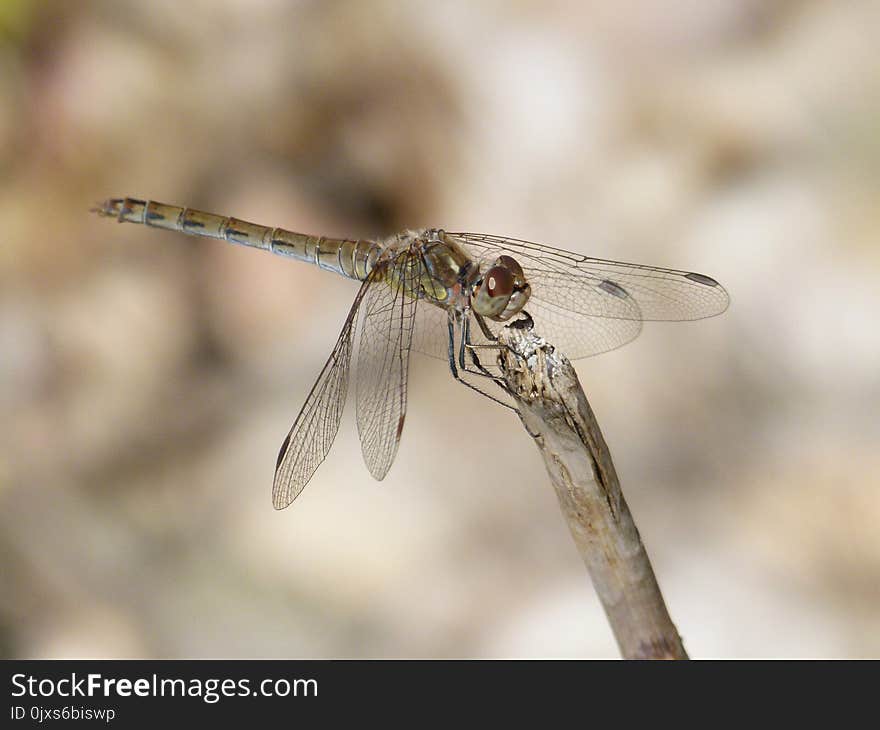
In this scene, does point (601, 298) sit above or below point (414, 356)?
below

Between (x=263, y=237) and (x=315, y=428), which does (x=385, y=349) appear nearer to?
(x=315, y=428)

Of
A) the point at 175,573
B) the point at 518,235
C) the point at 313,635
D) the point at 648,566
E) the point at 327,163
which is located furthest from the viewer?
the point at 327,163

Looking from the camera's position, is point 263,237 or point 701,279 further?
point 263,237

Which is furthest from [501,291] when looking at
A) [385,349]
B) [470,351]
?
[385,349]

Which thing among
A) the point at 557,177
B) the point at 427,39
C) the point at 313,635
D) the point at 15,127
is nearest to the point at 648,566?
the point at 313,635

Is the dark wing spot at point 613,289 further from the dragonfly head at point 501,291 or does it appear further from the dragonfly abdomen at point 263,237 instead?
the dragonfly abdomen at point 263,237

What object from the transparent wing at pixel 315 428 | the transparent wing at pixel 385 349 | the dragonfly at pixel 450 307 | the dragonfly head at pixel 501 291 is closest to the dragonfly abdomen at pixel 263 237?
the dragonfly at pixel 450 307

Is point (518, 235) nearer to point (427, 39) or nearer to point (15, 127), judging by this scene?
point (427, 39)
